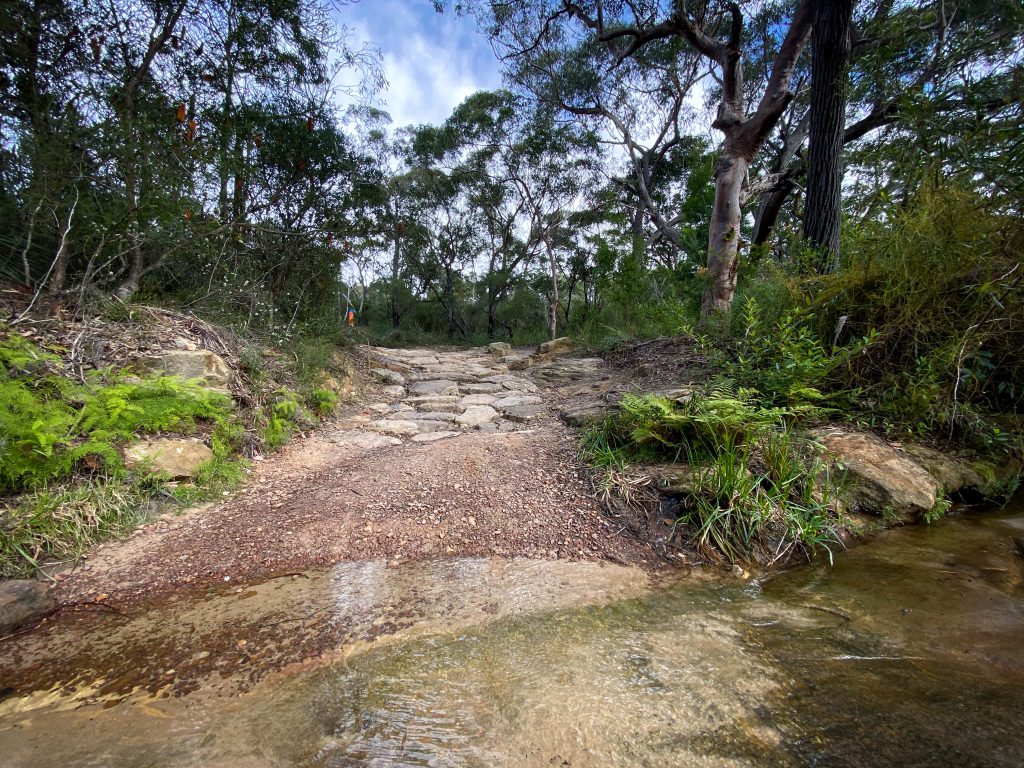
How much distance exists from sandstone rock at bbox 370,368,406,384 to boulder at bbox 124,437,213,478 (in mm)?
3189

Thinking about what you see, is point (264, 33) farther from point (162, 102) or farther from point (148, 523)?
point (148, 523)

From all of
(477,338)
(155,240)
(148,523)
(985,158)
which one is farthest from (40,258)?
(477,338)

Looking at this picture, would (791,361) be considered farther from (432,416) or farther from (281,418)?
(281,418)

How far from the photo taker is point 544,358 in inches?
315

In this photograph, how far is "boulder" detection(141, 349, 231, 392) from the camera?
2.90m

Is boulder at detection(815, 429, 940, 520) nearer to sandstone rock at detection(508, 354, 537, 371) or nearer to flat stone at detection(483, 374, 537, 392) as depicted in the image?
flat stone at detection(483, 374, 537, 392)

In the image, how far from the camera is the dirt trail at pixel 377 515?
5.96 ft

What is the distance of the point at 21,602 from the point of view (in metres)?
1.49

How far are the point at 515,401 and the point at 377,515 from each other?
2697 mm

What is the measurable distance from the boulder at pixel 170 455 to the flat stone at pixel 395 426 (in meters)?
1.41

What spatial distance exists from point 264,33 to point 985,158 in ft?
21.6

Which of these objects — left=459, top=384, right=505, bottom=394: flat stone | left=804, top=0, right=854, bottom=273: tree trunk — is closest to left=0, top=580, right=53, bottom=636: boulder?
left=459, top=384, right=505, bottom=394: flat stone

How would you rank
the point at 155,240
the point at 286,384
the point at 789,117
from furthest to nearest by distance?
the point at 789,117 < the point at 286,384 < the point at 155,240

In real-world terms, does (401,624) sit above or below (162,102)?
below
